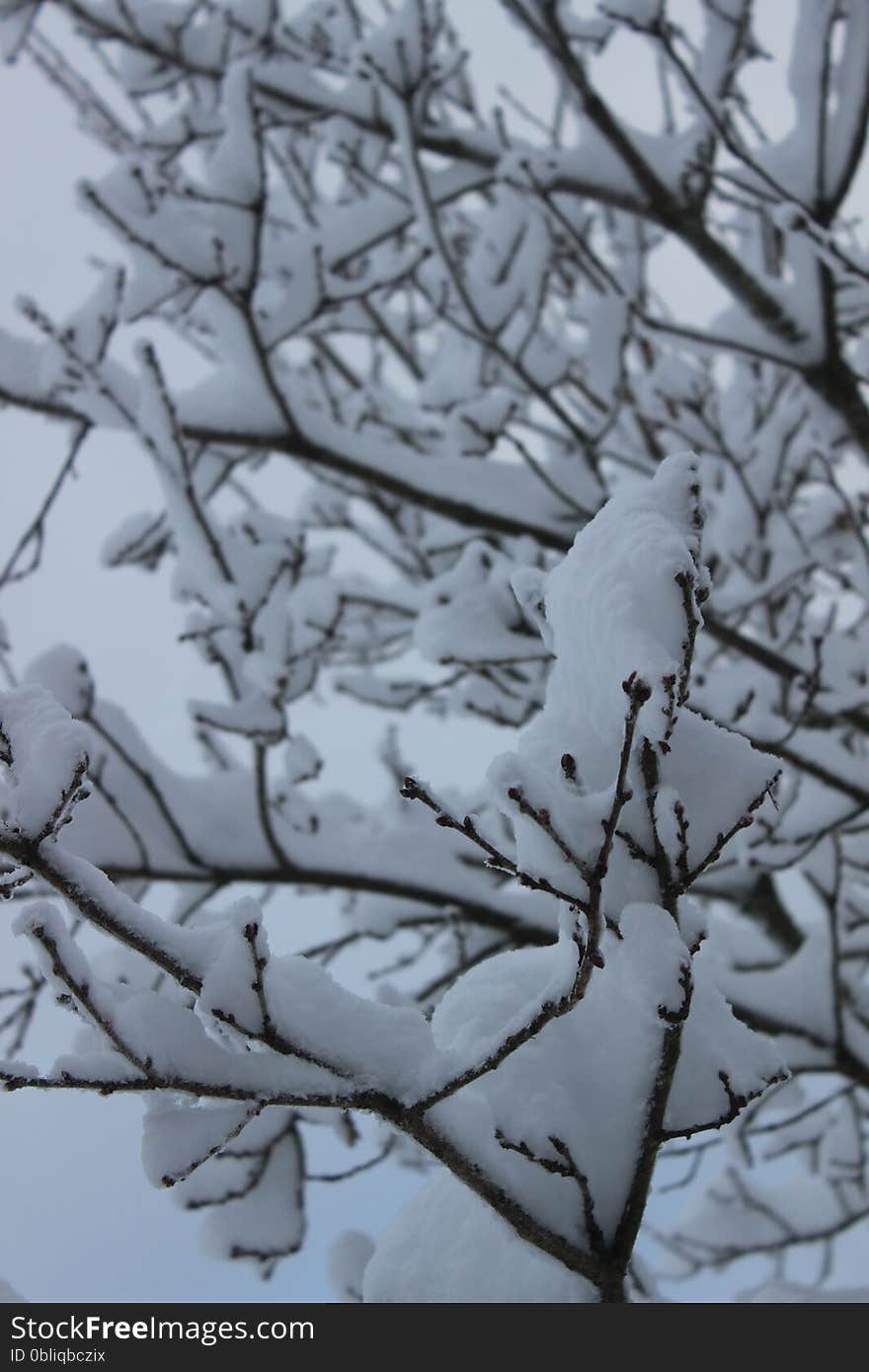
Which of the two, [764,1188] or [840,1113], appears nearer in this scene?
[764,1188]

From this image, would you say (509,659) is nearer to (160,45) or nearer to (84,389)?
(84,389)

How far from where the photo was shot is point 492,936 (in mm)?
2947

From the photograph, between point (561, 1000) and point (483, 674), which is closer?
point (561, 1000)

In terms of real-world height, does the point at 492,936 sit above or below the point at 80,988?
above

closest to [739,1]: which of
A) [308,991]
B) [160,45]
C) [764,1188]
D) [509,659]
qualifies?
[160,45]

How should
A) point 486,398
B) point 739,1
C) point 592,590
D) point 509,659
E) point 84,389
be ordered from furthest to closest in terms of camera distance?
1. point 739,1
2. point 486,398
3. point 84,389
4. point 509,659
5. point 592,590

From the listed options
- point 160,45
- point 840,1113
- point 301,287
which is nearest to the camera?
point 301,287

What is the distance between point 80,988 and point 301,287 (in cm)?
213

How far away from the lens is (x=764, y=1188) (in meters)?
3.67

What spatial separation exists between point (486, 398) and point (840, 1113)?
3.41 metres

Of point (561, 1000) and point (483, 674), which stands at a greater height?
point (483, 674)
